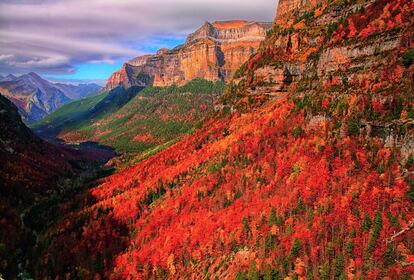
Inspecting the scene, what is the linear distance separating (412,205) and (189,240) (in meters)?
75.9

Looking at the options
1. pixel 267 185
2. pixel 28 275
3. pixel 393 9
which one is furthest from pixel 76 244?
pixel 393 9

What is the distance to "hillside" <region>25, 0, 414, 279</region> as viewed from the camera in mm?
97375

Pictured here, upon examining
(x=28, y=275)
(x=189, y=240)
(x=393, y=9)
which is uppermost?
(x=393, y=9)

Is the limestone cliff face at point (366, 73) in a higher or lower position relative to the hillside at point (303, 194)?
higher

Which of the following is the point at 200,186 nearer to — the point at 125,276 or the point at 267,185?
the point at 267,185

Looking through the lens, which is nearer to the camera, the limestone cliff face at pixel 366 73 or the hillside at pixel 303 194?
the hillside at pixel 303 194

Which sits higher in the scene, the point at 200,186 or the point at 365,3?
the point at 365,3

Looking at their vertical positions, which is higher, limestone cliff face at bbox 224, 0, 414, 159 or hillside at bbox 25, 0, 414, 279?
limestone cliff face at bbox 224, 0, 414, 159

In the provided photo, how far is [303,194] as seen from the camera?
395ft

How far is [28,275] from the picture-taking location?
14775cm

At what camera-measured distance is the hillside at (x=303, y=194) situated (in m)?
97.4

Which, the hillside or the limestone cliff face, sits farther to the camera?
the limestone cliff face

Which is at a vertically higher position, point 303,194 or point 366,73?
point 366,73

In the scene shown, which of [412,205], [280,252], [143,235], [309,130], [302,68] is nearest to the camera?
[412,205]
